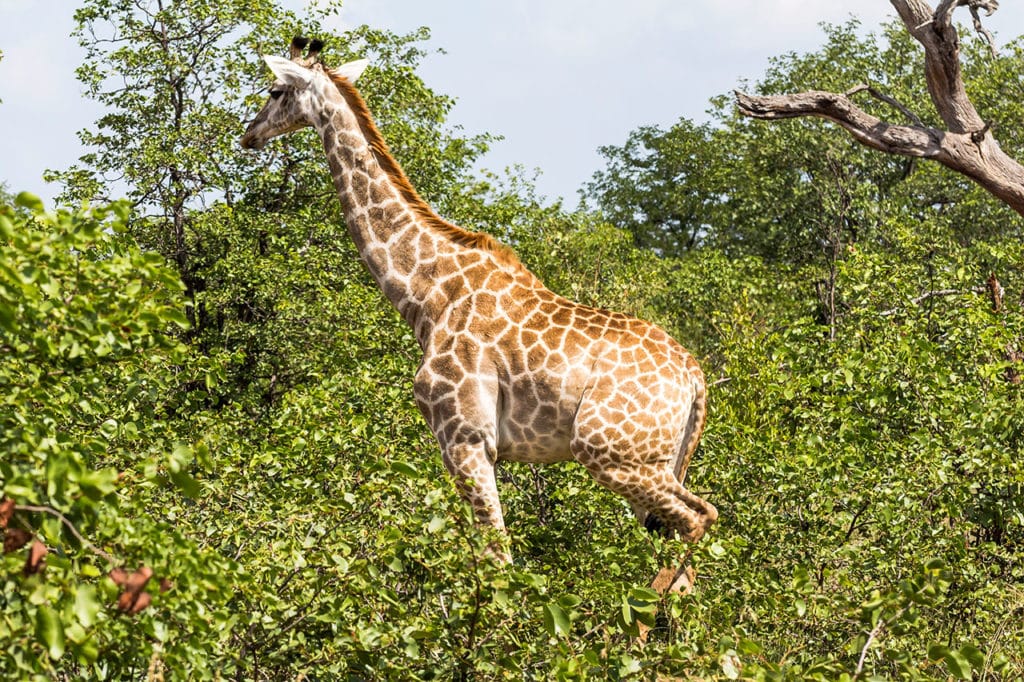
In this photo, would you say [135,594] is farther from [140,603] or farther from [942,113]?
[942,113]

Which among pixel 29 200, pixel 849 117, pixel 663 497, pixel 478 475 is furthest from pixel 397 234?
pixel 849 117

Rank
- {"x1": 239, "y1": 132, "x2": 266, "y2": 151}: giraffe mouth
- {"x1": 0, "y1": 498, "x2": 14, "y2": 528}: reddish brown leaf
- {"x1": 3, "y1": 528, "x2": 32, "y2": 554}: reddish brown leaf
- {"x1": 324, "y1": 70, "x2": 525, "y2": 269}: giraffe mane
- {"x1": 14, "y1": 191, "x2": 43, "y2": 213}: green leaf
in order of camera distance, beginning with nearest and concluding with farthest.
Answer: {"x1": 0, "y1": 498, "x2": 14, "y2": 528}: reddish brown leaf, {"x1": 3, "y1": 528, "x2": 32, "y2": 554}: reddish brown leaf, {"x1": 14, "y1": 191, "x2": 43, "y2": 213}: green leaf, {"x1": 324, "y1": 70, "x2": 525, "y2": 269}: giraffe mane, {"x1": 239, "y1": 132, "x2": 266, "y2": 151}: giraffe mouth

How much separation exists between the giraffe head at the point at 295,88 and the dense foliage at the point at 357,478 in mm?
1908

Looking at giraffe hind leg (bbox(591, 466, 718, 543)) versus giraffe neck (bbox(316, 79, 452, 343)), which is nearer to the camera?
giraffe hind leg (bbox(591, 466, 718, 543))

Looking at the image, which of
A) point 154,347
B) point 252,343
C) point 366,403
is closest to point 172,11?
point 252,343

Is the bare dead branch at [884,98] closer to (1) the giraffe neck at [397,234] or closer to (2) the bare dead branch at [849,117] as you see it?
(2) the bare dead branch at [849,117]

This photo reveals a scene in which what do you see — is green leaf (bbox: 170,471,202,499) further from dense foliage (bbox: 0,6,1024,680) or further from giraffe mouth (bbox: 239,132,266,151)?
giraffe mouth (bbox: 239,132,266,151)

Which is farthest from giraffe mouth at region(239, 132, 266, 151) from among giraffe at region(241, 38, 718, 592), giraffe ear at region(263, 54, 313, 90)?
giraffe at region(241, 38, 718, 592)

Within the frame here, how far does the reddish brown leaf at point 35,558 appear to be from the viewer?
3.48 metres

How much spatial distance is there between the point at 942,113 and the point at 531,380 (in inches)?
307

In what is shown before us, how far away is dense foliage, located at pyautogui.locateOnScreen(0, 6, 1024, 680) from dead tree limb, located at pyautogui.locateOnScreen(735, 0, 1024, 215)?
1125 millimetres

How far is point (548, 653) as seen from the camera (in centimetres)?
537

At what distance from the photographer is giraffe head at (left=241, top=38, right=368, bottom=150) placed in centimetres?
825

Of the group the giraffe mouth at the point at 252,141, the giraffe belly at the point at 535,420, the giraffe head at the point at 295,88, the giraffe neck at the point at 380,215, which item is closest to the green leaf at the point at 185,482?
the giraffe belly at the point at 535,420
